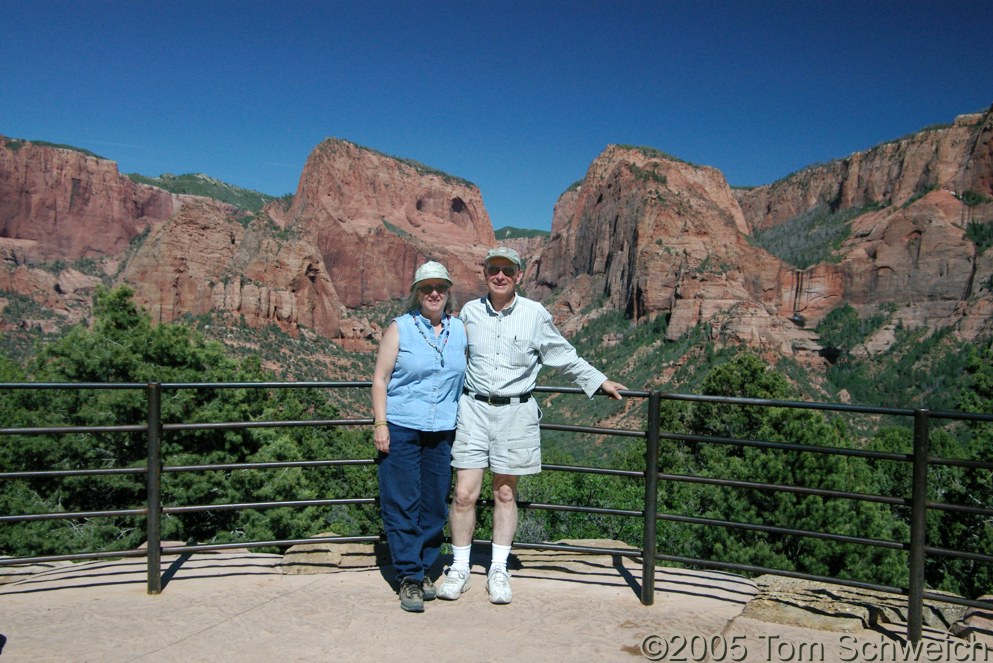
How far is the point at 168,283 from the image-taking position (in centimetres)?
8062

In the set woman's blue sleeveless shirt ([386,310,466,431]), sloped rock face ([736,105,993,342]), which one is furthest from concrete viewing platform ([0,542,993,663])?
sloped rock face ([736,105,993,342])

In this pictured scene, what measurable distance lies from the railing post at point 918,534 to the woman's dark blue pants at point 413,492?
293 centimetres

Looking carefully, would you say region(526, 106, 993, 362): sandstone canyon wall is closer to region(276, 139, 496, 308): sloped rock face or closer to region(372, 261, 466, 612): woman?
region(276, 139, 496, 308): sloped rock face

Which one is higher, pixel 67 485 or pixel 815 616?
pixel 815 616

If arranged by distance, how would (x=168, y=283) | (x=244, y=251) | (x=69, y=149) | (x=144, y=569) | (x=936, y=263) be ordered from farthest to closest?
1. (x=69, y=149)
2. (x=936, y=263)
3. (x=244, y=251)
4. (x=168, y=283)
5. (x=144, y=569)

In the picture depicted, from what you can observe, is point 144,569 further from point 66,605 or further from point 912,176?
point 912,176

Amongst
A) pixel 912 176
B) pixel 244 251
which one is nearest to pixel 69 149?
pixel 244 251

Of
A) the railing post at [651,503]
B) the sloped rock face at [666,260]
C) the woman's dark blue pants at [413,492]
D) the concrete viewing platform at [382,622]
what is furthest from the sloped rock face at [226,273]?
the railing post at [651,503]

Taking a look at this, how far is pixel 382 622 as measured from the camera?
423cm

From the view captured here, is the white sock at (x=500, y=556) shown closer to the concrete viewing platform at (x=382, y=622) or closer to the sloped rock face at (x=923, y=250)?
the concrete viewing platform at (x=382, y=622)

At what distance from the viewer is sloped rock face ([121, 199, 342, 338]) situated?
79.6 m

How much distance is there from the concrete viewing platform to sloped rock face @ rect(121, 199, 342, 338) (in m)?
78.1

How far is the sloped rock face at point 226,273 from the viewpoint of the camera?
79562 millimetres

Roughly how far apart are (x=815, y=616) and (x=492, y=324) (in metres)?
2.85
